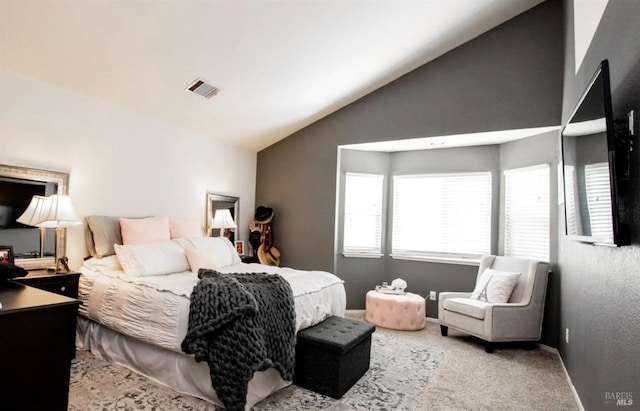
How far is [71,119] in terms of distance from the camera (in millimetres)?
3309

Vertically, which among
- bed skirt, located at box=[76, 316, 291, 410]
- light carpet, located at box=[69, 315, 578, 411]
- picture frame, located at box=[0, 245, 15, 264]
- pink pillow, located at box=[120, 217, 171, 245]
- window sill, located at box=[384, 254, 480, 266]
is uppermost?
pink pillow, located at box=[120, 217, 171, 245]

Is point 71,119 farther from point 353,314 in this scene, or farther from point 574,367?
point 574,367

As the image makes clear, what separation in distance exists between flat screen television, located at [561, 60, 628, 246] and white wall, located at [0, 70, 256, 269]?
4063 millimetres

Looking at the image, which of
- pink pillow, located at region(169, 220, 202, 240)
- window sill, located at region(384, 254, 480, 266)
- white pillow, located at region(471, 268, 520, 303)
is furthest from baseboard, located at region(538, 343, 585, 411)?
pink pillow, located at region(169, 220, 202, 240)

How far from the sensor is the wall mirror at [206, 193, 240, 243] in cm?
470

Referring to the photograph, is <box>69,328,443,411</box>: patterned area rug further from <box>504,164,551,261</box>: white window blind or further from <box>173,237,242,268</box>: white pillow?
<box>504,164,551,261</box>: white window blind

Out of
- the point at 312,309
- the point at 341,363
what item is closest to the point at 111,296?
A: the point at 312,309

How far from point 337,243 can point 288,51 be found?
2.61m

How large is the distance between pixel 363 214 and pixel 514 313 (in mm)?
2296

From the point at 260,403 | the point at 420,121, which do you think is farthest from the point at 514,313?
the point at 260,403

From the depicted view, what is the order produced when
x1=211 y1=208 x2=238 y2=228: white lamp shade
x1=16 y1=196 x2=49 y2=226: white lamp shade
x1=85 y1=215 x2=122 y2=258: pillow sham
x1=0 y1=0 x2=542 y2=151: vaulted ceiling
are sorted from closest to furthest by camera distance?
x1=0 y1=0 x2=542 y2=151: vaulted ceiling, x1=16 y1=196 x2=49 y2=226: white lamp shade, x1=85 y1=215 x2=122 y2=258: pillow sham, x1=211 y1=208 x2=238 y2=228: white lamp shade

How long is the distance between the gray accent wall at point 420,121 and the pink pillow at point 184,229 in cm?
143

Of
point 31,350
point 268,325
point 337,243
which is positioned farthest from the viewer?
point 337,243

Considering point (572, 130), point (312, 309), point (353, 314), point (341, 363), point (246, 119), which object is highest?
point (246, 119)
